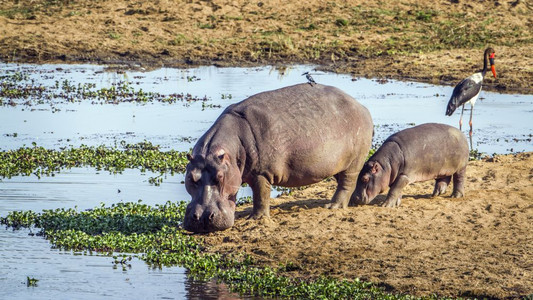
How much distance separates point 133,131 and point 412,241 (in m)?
8.43

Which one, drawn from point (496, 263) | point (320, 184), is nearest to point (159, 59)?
point (320, 184)

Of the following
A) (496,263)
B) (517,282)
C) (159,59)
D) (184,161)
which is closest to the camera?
(517,282)

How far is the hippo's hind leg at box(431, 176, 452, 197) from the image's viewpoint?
38.5 feet

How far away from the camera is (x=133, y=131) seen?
1666 cm

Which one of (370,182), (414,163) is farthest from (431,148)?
(370,182)

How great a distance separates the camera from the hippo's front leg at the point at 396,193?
36.0 ft

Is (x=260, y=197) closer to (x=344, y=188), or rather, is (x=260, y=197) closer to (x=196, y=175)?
(x=196, y=175)

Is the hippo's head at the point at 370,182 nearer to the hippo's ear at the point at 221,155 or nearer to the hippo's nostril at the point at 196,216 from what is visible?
the hippo's ear at the point at 221,155

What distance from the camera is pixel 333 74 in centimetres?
2362

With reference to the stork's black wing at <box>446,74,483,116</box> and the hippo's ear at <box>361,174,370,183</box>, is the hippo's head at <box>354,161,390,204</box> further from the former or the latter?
the stork's black wing at <box>446,74,483,116</box>

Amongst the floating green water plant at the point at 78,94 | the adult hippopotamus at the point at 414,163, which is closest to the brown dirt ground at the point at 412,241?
the adult hippopotamus at the point at 414,163

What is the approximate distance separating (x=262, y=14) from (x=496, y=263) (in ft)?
66.2

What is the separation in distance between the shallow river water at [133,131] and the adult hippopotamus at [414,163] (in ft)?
7.36

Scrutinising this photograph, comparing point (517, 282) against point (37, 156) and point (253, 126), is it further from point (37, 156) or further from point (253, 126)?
point (37, 156)
